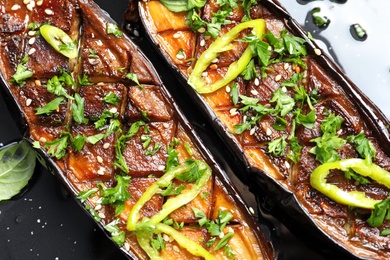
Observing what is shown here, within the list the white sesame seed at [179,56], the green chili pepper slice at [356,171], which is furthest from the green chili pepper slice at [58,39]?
the green chili pepper slice at [356,171]

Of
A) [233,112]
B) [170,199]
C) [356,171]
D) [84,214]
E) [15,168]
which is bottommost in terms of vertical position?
[84,214]

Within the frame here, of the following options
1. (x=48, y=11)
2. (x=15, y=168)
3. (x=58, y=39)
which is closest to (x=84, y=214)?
(x=15, y=168)

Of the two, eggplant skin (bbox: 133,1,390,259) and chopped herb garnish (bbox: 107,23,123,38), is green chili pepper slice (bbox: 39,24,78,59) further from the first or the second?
eggplant skin (bbox: 133,1,390,259)

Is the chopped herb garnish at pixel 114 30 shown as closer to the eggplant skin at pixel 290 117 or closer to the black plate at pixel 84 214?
the eggplant skin at pixel 290 117

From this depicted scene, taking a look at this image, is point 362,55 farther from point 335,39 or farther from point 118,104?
point 118,104

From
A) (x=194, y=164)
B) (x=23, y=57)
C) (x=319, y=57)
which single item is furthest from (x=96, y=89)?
(x=319, y=57)

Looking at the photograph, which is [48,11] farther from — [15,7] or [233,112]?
[233,112]

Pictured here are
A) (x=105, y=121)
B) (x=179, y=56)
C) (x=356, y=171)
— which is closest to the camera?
(x=356, y=171)
